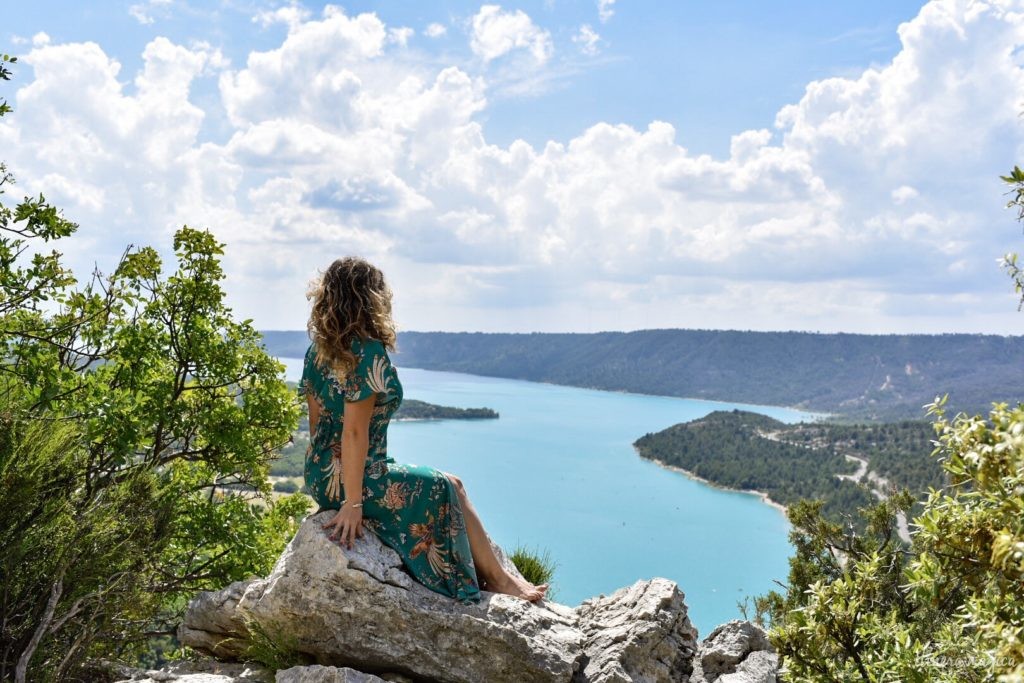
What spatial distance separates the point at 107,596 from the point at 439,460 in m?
90.2

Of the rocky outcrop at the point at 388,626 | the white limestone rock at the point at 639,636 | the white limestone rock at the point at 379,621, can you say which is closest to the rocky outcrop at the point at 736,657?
the white limestone rock at the point at 639,636

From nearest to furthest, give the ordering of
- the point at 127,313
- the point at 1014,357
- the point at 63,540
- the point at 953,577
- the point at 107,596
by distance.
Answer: the point at 953,577, the point at 63,540, the point at 107,596, the point at 127,313, the point at 1014,357

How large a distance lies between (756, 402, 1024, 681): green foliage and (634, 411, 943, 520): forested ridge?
69715 millimetres

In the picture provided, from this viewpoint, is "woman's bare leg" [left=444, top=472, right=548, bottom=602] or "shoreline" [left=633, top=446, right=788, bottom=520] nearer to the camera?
"woman's bare leg" [left=444, top=472, right=548, bottom=602]

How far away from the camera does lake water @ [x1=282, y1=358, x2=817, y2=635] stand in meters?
64.8

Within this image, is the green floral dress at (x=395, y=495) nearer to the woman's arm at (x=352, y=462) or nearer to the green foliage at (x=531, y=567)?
the woman's arm at (x=352, y=462)

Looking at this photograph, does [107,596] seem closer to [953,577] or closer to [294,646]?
[294,646]

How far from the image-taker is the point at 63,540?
11.2 ft

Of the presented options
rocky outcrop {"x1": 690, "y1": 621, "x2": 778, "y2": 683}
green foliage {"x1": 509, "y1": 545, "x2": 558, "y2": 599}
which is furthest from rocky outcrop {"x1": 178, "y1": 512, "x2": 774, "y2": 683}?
green foliage {"x1": 509, "y1": 545, "x2": 558, "y2": 599}

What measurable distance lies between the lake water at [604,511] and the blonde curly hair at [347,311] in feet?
131

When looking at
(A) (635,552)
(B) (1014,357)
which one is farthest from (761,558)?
(B) (1014,357)

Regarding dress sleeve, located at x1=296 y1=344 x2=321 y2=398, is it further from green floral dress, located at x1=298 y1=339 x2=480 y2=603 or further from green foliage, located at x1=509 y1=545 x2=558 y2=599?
green foliage, located at x1=509 y1=545 x2=558 y2=599

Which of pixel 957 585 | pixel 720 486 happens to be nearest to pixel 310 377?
pixel 957 585

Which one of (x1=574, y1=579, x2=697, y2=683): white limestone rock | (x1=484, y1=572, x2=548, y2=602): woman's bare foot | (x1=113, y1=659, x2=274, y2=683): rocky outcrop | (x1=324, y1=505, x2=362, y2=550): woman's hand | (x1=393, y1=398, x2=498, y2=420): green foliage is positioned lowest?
(x1=393, y1=398, x2=498, y2=420): green foliage
